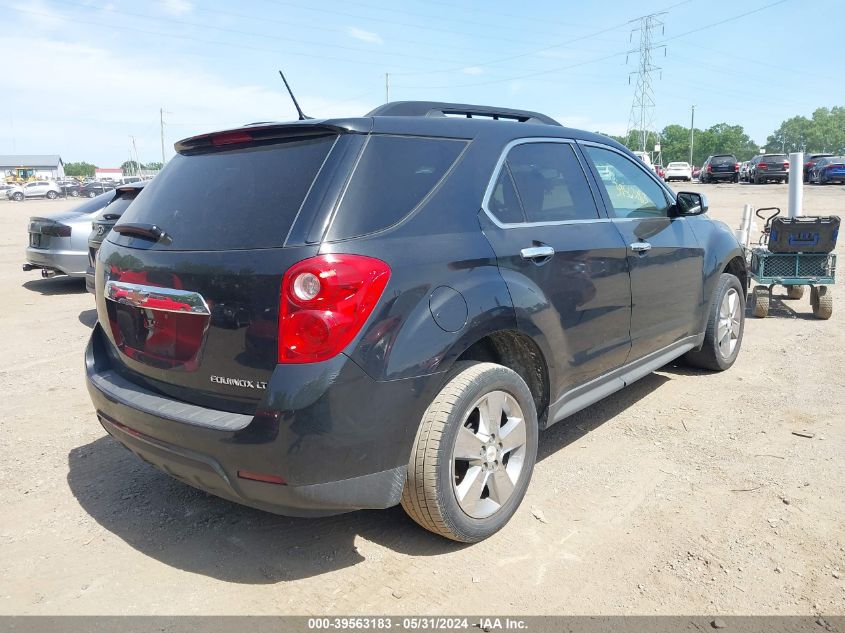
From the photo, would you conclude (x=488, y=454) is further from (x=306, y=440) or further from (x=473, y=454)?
(x=306, y=440)

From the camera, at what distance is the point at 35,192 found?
51.2m

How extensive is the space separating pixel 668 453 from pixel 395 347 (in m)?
2.18

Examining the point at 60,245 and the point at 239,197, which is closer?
the point at 239,197

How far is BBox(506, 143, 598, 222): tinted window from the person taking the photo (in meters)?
3.30

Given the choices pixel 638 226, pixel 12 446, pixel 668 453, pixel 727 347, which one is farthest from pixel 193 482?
pixel 727 347

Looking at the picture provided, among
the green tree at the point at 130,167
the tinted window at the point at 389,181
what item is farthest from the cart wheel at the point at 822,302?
the green tree at the point at 130,167

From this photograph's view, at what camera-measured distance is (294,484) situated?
238 cm

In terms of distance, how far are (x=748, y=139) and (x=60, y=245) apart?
15594 centimetres

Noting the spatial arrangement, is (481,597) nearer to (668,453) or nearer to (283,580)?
(283,580)

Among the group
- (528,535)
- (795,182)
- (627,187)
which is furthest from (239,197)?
(795,182)

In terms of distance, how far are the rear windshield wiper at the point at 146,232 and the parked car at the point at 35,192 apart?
54.2 metres

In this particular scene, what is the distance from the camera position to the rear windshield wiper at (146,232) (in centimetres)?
279

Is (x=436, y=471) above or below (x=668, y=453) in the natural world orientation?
above

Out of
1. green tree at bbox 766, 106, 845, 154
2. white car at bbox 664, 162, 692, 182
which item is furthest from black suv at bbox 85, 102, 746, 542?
green tree at bbox 766, 106, 845, 154
